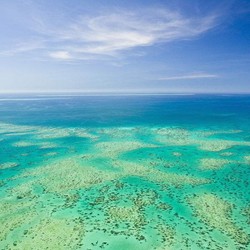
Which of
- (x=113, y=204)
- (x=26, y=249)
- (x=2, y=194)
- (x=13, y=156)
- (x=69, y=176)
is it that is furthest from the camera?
(x=13, y=156)

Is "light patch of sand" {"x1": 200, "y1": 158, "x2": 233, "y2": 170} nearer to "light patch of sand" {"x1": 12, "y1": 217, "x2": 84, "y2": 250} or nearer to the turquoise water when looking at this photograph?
the turquoise water

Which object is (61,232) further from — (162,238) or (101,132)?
(101,132)

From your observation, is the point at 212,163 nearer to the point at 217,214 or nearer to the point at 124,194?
the point at 217,214

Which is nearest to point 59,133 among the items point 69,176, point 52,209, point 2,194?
point 69,176

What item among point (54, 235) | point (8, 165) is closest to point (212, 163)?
point (54, 235)

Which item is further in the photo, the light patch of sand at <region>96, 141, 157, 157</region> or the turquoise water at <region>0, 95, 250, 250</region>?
the light patch of sand at <region>96, 141, 157, 157</region>

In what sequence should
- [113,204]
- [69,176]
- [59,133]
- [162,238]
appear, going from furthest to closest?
[59,133] < [69,176] < [113,204] < [162,238]

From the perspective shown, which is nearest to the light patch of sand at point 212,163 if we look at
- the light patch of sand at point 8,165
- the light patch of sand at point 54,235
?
the light patch of sand at point 54,235

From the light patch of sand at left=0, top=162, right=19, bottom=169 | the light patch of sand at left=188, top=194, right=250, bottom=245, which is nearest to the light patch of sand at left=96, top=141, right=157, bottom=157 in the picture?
the light patch of sand at left=0, top=162, right=19, bottom=169

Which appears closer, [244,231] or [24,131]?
[244,231]
